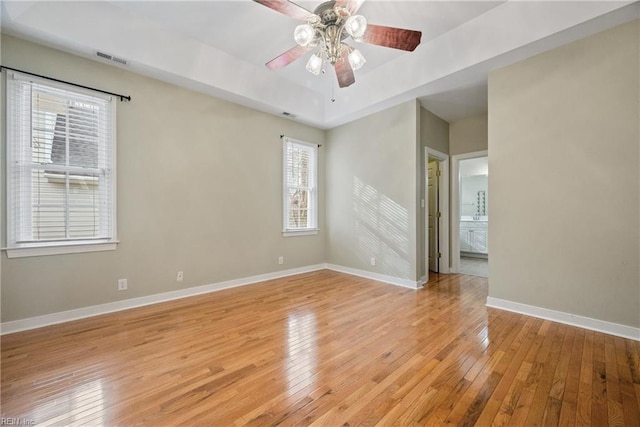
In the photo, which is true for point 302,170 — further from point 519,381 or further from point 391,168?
point 519,381

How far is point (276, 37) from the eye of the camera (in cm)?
320

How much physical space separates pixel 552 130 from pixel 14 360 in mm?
5269

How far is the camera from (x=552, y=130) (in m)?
2.75

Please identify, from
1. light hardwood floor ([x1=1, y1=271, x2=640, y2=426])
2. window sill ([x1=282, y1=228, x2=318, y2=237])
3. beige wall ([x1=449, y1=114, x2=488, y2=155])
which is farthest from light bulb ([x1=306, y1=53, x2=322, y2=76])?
beige wall ([x1=449, y1=114, x2=488, y2=155])

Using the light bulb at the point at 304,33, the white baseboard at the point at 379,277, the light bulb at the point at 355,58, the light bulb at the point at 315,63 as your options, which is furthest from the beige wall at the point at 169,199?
the light bulb at the point at 355,58

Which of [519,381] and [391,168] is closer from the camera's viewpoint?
[519,381]

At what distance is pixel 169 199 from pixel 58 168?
107 cm

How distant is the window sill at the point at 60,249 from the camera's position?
249 centimetres

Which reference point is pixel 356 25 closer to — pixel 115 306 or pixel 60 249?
pixel 60 249

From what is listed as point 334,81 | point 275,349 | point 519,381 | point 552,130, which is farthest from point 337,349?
point 334,81

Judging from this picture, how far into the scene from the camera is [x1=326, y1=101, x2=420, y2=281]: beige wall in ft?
13.3

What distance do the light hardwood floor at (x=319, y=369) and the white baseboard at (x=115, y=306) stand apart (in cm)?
12

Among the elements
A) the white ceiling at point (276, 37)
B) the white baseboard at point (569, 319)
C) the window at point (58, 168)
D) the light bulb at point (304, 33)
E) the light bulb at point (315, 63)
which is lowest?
the white baseboard at point (569, 319)

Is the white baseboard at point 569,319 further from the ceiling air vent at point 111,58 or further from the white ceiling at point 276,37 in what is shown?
the ceiling air vent at point 111,58
